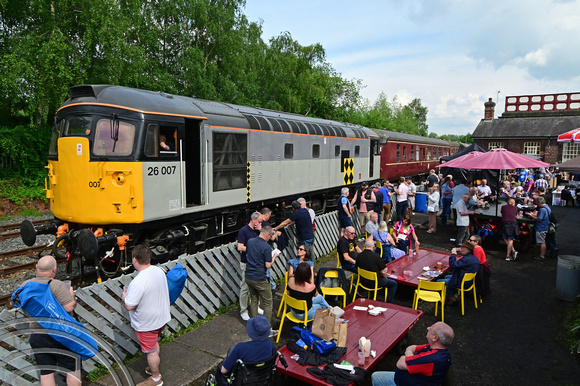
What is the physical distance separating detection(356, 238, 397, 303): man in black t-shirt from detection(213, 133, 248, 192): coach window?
12.8 feet

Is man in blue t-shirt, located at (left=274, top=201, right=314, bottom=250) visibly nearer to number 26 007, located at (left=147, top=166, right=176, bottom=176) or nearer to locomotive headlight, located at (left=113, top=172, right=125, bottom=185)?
number 26 007, located at (left=147, top=166, right=176, bottom=176)

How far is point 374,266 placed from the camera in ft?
22.7

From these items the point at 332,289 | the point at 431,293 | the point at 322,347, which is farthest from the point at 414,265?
the point at 322,347

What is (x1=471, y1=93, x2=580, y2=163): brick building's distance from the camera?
1540 inches

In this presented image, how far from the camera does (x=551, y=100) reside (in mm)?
43031

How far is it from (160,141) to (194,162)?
1.18 m

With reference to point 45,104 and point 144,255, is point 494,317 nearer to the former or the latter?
point 144,255

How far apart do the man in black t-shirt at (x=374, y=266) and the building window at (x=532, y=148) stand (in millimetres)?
41367

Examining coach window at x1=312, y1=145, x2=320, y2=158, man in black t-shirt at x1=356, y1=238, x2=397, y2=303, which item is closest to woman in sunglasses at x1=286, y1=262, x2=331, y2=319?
man in black t-shirt at x1=356, y1=238, x2=397, y2=303

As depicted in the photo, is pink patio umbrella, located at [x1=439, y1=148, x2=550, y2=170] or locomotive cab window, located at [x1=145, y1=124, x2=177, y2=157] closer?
locomotive cab window, located at [x1=145, y1=124, x2=177, y2=157]

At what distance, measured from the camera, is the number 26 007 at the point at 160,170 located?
7457mm

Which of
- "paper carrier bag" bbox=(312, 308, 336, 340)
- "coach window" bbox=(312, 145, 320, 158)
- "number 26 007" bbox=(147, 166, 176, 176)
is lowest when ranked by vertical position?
"paper carrier bag" bbox=(312, 308, 336, 340)

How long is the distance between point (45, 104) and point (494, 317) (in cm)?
1699

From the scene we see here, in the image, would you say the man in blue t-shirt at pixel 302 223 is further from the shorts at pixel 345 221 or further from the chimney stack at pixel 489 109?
the chimney stack at pixel 489 109
